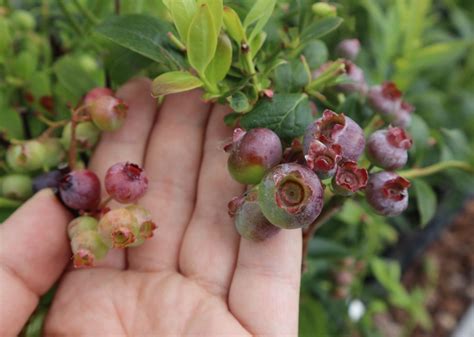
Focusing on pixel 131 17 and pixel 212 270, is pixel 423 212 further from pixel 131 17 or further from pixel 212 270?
pixel 131 17

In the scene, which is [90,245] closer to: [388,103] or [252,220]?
[252,220]

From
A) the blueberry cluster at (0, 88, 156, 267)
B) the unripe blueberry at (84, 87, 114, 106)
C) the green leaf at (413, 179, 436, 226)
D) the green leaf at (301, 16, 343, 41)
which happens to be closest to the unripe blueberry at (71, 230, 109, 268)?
the blueberry cluster at (0, 88, 156, 267)

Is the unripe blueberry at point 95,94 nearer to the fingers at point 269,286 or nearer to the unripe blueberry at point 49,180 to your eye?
the unripe blueberry at point 49,180

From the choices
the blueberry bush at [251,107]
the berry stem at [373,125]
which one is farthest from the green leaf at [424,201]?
the berry stem at [373,125]

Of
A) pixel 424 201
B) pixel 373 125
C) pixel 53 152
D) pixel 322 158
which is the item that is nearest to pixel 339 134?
pixel 322 158

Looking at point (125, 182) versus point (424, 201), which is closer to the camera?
point (125, 182)
